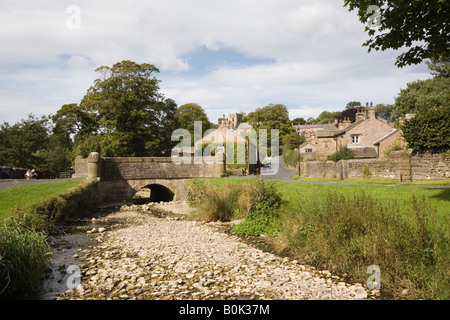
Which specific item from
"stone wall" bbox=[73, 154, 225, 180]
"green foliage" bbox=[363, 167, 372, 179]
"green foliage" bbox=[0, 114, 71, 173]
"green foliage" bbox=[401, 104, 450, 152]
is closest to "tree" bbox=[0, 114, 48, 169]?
"green foliage" bbox=[0, 114, 71, 173]

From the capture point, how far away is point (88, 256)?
30.3 ft

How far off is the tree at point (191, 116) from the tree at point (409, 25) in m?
54.2

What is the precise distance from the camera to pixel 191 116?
6575 cm

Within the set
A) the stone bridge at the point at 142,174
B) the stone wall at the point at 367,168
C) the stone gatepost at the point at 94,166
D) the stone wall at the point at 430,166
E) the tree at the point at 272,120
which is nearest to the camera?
the stone wall at the point at 430,166

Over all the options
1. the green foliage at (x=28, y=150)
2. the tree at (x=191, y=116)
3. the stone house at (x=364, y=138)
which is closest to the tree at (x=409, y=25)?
the stone house at (x=364, y=138)

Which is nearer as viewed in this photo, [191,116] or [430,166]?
[430,166]

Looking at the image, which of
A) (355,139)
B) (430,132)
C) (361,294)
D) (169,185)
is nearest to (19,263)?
(361,294)

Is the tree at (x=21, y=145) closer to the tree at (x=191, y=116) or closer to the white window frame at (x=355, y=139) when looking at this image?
the tree at (x=191, y=116)

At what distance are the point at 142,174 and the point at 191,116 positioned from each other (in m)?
42.3

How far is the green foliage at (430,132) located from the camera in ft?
61.4

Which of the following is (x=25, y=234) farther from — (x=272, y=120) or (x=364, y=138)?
(x=272, y=120)

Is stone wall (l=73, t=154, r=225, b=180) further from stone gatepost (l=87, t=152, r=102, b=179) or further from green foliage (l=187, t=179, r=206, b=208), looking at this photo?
green foliage (l=187, t=179, r=206, b=208)
